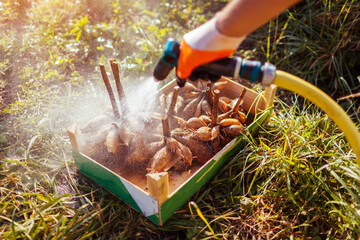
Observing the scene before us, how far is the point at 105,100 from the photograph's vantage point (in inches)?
113

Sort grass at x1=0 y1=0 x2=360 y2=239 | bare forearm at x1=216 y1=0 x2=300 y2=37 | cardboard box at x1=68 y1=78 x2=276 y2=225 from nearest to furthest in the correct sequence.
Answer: bare forearm at x1=216 y1=0 x2=300 y2=37
cardboard box at x1=68 y1=78 x2=276 y2=225
grass at x1=0 y1=0 x2=360 y2=239

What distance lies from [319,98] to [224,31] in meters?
0.66

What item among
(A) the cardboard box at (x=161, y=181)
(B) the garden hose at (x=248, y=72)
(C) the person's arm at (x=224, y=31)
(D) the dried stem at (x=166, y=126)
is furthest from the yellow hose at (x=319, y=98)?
(D) the dried stem at (x=166, y=126)

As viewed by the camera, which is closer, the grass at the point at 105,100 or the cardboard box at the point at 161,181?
the cardboard box at the point at 161,181

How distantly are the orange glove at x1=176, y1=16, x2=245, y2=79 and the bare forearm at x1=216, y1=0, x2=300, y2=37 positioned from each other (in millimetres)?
36

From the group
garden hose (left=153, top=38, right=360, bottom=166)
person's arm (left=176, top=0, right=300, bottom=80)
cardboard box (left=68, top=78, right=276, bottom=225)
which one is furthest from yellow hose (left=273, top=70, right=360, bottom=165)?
cardboard box (left=68, top=78, right=276, bottom=225)

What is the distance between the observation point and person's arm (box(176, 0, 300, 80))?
1382mm

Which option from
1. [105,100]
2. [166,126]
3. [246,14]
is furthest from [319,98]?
[105,100]

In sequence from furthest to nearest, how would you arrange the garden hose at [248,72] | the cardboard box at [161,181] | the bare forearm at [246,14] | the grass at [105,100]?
the grass at [105,100]
the cardboard box at [161,181]
the garden hose at [248,72]
the bare forearm at [246,14]

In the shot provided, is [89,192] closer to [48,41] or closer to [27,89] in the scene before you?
[27,89]

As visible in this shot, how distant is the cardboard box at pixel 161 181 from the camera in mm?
1734

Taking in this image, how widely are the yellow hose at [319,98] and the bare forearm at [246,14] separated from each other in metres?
0.30

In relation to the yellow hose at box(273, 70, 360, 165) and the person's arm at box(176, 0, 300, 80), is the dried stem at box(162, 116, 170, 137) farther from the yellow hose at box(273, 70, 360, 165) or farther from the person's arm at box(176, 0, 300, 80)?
the yellow hose at box(273, 70, 360, 165)

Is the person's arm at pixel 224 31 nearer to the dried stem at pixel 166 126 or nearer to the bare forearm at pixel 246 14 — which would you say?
the bare forearm at pixel 246 14
